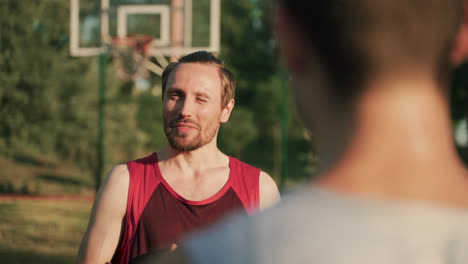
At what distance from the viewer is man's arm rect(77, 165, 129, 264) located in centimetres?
264

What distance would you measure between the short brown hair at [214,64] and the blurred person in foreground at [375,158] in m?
2.39

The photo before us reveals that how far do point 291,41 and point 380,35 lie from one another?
14 cm

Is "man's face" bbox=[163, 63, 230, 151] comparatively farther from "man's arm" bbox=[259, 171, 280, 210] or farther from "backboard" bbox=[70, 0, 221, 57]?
"backboard" bbox=[70, 0, 221, 57]

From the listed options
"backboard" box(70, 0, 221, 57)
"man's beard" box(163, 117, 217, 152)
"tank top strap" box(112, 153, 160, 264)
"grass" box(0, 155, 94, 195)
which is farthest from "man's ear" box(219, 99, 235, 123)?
"grass" box(0, 155, 94, 195)

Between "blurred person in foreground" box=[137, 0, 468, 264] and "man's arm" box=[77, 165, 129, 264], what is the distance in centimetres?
186

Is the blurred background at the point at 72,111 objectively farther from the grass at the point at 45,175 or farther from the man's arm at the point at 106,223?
the man's arm at the point at 106,223

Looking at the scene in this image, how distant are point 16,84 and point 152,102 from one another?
539 cm

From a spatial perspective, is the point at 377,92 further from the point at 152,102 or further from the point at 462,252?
the point at 152,102

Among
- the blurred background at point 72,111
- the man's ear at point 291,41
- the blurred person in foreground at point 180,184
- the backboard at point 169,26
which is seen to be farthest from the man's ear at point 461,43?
the blurred background at point 72,111

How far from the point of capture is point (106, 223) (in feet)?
8.80

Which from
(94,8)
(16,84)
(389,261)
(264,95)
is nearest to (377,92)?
(389,261)

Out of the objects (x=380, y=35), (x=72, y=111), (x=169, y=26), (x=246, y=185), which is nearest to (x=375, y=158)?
(x=380, y=35)

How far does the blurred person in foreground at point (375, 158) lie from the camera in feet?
2.63

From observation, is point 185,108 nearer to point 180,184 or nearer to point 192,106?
point 192,106
